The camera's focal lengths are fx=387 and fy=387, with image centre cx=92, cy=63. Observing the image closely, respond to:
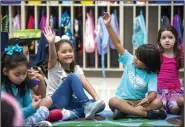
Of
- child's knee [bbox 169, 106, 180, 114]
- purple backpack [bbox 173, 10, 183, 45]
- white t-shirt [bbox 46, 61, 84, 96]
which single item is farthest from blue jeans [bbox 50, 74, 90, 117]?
purple backpack [bbox 173, 10, 183, 45]

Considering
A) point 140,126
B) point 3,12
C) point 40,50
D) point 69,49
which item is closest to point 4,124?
point 140,126

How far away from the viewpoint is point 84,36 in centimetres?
492

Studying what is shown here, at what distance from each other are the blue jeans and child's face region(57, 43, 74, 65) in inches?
7.1

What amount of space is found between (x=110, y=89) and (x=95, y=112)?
171 cm

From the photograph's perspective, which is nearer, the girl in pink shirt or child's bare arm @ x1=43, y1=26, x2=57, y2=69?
child's bare arm @ x1=43, y1=26, x2=57, y2=69

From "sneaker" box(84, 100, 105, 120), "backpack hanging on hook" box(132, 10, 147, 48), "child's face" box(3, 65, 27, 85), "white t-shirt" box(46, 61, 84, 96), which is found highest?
"backpack hanging on hook" box(132, 10, 147, 48)

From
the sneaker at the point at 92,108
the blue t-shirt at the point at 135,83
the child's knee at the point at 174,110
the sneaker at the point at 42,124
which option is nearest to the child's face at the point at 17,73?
the sneaker at the point at 42,124

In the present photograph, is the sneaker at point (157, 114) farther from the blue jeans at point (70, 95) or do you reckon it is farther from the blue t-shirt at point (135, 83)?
the blue jeans at point (70, 95)

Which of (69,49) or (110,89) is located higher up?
(69,49)

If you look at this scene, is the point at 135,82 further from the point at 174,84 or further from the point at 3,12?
the point at 3,12

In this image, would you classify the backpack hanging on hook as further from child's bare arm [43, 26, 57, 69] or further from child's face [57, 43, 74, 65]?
child's bare arm [43, 26, 57, 69]

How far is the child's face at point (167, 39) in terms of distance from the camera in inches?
105

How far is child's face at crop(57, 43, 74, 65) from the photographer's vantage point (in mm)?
2512

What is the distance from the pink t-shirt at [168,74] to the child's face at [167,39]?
0.32 feet
